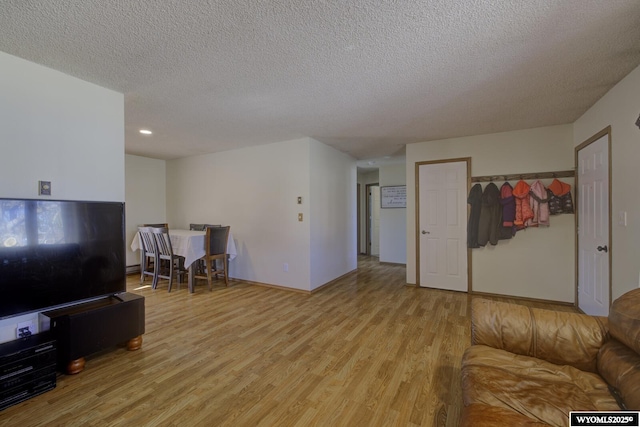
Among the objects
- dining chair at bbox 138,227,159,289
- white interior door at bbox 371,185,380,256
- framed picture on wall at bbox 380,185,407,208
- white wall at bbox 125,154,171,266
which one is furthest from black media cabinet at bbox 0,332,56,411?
white interior door at bbox 371,185,380,256

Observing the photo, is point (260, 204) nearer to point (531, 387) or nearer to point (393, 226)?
point (393, 226)

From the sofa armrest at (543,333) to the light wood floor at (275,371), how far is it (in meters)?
0.54

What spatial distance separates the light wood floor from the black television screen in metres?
0.62

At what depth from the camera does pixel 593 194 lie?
2.92 metres

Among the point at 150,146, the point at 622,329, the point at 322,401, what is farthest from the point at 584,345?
the point at 150,146

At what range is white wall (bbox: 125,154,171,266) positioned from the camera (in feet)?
17.5

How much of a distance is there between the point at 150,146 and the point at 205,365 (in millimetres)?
3908

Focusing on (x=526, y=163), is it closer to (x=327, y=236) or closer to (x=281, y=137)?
(x=327, y=236)

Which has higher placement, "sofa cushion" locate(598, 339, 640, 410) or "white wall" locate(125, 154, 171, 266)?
"white wall" locate(125, 154, 171, 266)

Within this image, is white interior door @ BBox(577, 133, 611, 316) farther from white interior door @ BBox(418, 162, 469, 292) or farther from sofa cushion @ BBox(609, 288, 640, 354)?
sofa cushion @ BBox(609, 288, 640, 354)

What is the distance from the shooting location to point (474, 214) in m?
3.89

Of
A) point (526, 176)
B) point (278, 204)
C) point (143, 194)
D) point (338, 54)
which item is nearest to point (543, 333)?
point (338, 54)

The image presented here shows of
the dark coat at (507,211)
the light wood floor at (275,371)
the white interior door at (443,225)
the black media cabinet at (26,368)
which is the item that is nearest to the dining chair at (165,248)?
the light wood floor at (275,371)

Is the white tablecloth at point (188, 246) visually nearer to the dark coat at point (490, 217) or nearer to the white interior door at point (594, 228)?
the dark coat at point (490, 217)
